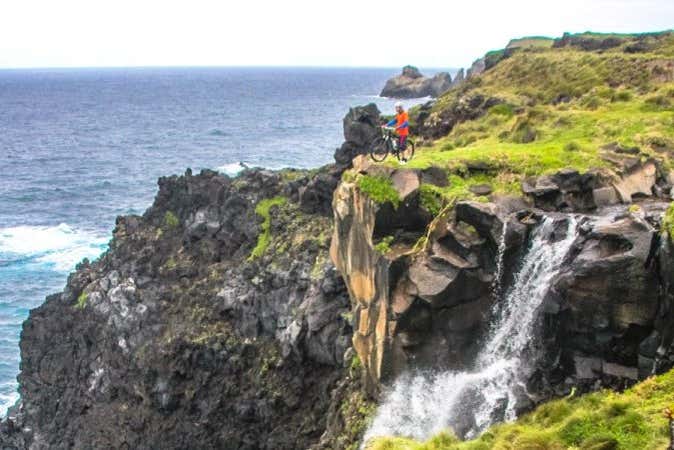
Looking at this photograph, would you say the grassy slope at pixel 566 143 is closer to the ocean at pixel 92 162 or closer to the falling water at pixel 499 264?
the falling water at pixel 499 264

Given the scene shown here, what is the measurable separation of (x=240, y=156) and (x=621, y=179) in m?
85.1

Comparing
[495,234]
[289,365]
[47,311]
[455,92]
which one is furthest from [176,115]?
[495,234]

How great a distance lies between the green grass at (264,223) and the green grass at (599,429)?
2425 centimetres

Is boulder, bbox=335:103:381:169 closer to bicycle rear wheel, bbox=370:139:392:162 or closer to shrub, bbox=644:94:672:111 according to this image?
bicycle rear wheel, bbox=370:139:392:162

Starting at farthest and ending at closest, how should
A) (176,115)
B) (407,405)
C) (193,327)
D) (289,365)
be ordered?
(176,115) < (193,327) < (289,365) < (407,405)

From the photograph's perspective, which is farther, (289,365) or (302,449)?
(289,365)

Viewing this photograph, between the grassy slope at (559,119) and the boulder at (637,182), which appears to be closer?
the boulder at (637,182)

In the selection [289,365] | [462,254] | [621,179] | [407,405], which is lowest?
[289,365]

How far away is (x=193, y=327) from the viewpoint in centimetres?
3956

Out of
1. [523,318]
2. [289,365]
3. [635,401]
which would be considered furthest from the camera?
[289,365]

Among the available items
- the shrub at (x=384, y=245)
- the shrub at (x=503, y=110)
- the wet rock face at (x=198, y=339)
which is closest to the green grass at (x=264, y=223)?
the wet rock face at (x=198, y=339)

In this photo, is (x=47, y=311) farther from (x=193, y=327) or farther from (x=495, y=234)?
(x=495, y=234)

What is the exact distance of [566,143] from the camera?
1300 inches

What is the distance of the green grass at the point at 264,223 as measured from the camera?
42.5 m
